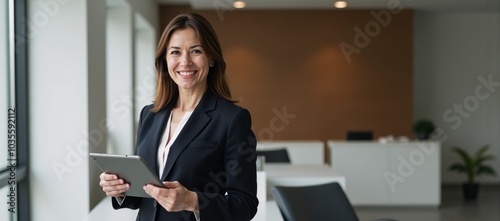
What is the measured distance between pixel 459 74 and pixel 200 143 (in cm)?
949

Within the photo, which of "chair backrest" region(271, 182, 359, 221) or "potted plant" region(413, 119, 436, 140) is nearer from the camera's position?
"chair backrest" region(271, 182, 359, 221)

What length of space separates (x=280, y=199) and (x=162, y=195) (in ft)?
6.20

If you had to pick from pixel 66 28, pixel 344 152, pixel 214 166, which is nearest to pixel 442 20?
pixel 344 152

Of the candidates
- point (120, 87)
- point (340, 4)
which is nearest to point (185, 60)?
point (120, 87)

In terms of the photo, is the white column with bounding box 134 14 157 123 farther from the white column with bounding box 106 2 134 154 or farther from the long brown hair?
the long brown hair

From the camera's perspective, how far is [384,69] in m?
10.0

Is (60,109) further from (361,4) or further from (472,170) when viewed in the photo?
(472,170)

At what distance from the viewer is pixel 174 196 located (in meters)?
1.71

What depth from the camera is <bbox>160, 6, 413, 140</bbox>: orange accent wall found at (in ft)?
32.9

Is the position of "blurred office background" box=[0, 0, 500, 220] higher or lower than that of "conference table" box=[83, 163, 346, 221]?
higher

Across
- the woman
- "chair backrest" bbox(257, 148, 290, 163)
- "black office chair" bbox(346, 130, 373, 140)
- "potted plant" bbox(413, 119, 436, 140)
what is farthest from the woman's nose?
"potted plant" bbox(413, 119, 436, 140)

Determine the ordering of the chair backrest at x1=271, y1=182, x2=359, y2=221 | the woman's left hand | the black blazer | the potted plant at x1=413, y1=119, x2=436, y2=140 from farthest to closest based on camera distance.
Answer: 1. the potted plant at x1=413, y1=119, x2=436, y2=140
2. the chair backrest at x1=271, y1=182, x2=359, y2=221
3. the black blazer
4. the woman's left hand

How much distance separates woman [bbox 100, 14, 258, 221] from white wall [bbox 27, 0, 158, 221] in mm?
2360

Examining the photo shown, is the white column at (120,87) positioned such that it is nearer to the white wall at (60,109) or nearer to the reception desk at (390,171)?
the reception desk at (390,171)
